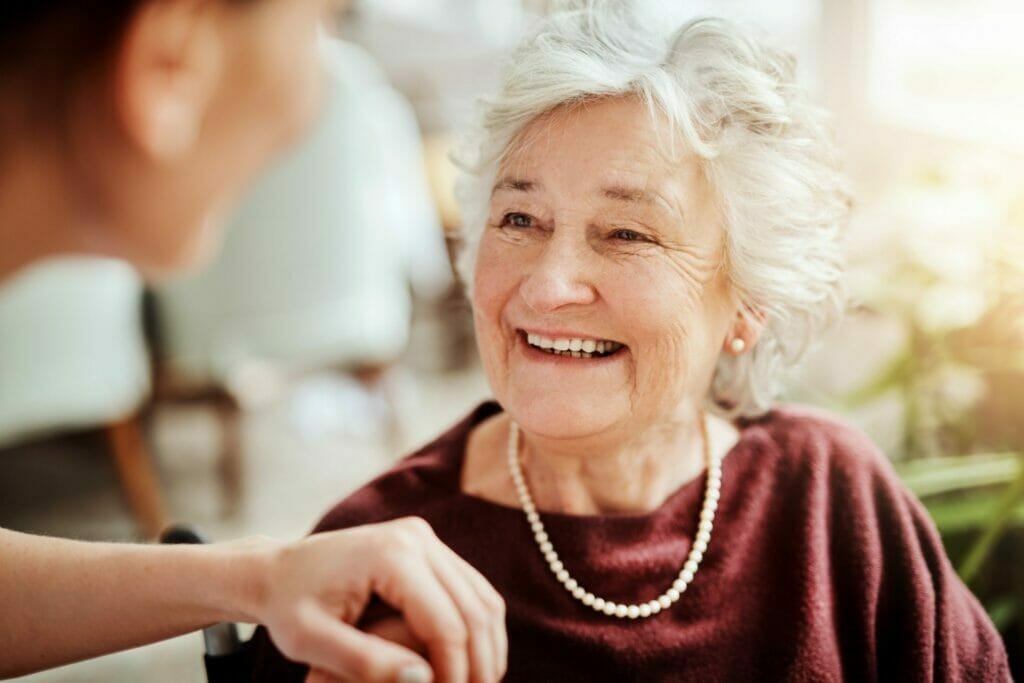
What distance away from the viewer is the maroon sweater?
118cm

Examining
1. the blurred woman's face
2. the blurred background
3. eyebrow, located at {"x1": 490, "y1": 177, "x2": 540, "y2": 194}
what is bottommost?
the blurred background

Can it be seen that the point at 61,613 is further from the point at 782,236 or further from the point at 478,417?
the point at 782,236

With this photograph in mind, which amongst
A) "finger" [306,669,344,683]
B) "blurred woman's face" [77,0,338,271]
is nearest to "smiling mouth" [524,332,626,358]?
"finger" [306,669,344,683]

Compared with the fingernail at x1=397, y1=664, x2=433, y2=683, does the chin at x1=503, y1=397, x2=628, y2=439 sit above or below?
above

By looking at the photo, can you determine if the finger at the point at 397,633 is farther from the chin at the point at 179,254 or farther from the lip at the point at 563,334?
the lip at the point at 563,334

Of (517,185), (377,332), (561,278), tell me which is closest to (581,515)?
(561,278)

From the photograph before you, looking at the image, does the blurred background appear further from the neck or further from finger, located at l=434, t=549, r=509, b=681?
finger, located at l=434, t=549, r=509, b=681

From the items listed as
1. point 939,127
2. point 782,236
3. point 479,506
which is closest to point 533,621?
point 479,506

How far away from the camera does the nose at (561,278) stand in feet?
3.85

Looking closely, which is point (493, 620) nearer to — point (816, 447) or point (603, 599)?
point (603, 599)

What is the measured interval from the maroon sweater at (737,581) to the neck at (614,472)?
3cm

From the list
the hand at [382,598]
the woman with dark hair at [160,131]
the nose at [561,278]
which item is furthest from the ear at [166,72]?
the nose at [561,278]

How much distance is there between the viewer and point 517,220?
1244 mm

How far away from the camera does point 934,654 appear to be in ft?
4.01
